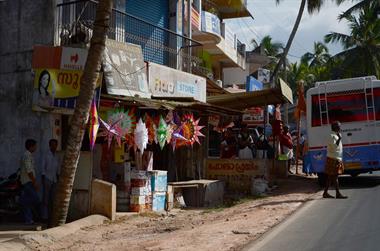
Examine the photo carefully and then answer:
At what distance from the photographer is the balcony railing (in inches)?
478

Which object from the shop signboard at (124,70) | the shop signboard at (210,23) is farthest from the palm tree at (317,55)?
the shop signboard at (124,70)

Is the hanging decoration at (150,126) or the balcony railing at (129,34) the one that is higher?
the balcony railing at (129,34)

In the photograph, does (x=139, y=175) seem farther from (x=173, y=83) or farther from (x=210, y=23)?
(x=210, y=23)

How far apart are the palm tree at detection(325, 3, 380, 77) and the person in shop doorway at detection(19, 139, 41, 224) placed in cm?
3191

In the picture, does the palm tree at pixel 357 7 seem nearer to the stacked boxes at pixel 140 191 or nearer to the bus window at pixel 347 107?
the bus window at pixel 347 107

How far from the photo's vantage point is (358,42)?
39.2 metres

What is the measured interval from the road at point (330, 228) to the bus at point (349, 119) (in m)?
3.06

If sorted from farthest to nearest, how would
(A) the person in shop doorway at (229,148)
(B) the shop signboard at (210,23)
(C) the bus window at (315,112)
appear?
(B) the shop signboard at (210,23) → (A) the person in shop doorway at (229,148) → (C) the bus window at (315,112)

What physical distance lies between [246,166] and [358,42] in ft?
86.7

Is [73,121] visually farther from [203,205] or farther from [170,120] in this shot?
[203,205]

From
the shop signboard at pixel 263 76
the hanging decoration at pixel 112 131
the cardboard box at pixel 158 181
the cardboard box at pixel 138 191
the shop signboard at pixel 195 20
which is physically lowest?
the cardboard box at pixel 138 191

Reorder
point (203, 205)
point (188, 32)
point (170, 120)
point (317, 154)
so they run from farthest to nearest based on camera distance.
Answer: point (188, 32) → point (317, 154) → point (203, 205) → point (170, 120)

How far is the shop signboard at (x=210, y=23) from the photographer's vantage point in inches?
961

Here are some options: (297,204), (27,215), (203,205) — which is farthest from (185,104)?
(27,215)
